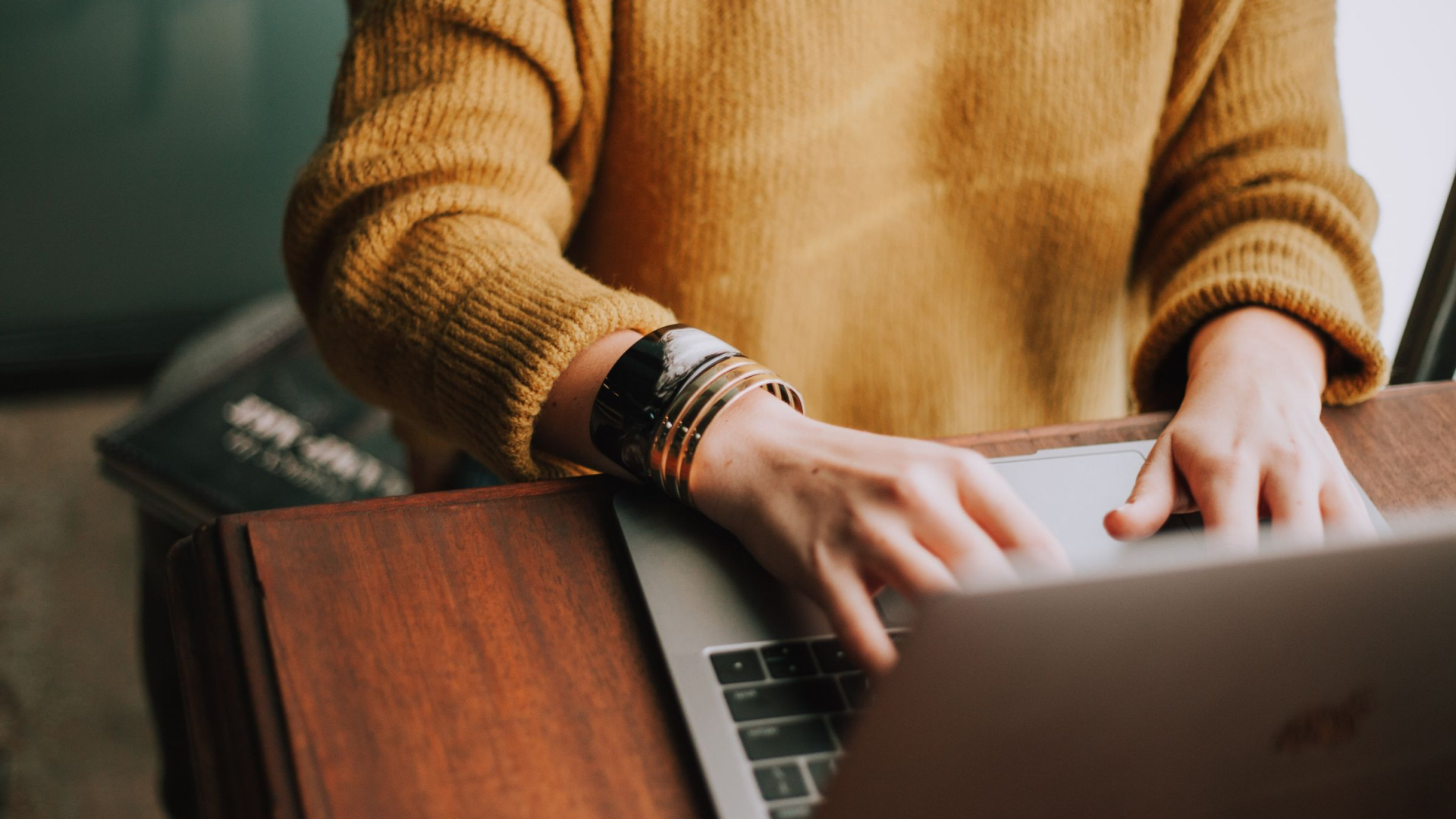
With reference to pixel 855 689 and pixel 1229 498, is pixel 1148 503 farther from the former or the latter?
pixel 855 689

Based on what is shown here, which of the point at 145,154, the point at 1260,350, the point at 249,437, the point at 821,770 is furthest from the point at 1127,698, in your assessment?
the point at 145,154

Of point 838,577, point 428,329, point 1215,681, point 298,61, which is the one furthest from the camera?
point 298,61

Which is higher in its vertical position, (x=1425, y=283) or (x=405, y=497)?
(x=1425, y=283)

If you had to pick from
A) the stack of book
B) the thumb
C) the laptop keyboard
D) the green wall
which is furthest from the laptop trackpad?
the green wall

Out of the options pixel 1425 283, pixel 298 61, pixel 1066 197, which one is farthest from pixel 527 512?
pixel 298 61

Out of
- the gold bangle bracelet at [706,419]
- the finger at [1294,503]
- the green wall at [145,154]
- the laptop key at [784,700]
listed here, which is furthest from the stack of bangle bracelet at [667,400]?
the green wall at [145,154]

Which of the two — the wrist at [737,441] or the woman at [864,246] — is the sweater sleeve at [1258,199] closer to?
the woman at [864,246]

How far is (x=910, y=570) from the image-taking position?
15.1 inches

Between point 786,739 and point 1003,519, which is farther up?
point 1003,519

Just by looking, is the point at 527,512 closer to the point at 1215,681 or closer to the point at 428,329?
the point at 428,329

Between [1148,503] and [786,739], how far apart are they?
21 centimetres

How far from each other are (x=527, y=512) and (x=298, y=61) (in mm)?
1533

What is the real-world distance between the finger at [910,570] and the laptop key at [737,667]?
58 mm

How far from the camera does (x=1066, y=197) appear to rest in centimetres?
73
